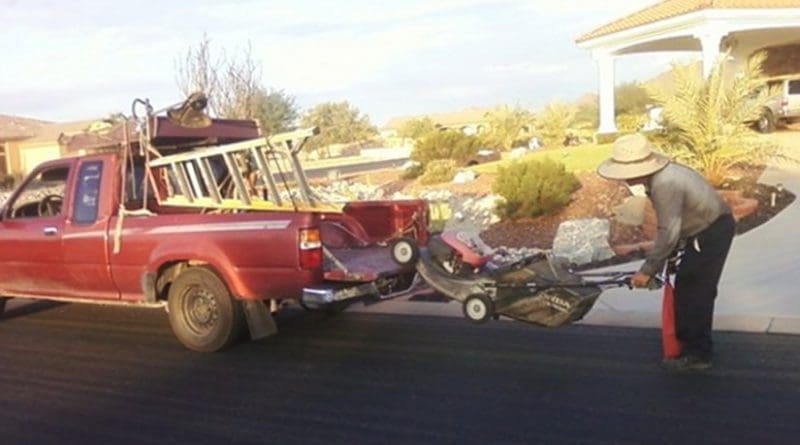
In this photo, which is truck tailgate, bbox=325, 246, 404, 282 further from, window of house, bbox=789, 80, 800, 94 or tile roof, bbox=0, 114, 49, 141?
tile roof, bbox=0, 114, 49, 141

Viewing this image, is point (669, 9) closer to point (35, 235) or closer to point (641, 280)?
point (35, 235)

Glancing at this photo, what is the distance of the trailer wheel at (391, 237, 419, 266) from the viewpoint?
817 cm

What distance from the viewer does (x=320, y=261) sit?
8.20m

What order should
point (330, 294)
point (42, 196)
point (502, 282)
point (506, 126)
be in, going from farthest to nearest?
point (506, 126) < point (42, 196) < point (330, 294) < point (502, 282)

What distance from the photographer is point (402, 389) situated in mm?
7219

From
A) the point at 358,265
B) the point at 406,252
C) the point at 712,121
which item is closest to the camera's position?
the point at 406,252

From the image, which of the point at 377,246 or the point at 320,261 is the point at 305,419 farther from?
the point at 377,246

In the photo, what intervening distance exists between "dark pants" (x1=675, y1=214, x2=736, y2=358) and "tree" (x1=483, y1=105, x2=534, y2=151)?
28.1 metres

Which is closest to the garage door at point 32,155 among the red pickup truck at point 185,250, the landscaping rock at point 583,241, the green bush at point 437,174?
the green bush at point 437,174

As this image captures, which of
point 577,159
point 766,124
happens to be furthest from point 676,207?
point 766,124

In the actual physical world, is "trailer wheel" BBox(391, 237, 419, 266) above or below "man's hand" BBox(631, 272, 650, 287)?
above

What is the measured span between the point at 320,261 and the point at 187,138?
256cm

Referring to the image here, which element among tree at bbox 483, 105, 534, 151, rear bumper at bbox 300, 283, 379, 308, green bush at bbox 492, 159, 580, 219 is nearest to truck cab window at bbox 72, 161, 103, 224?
rear bumper at bbox 300, 283, 379, 308

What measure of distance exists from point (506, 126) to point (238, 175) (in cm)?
2908
